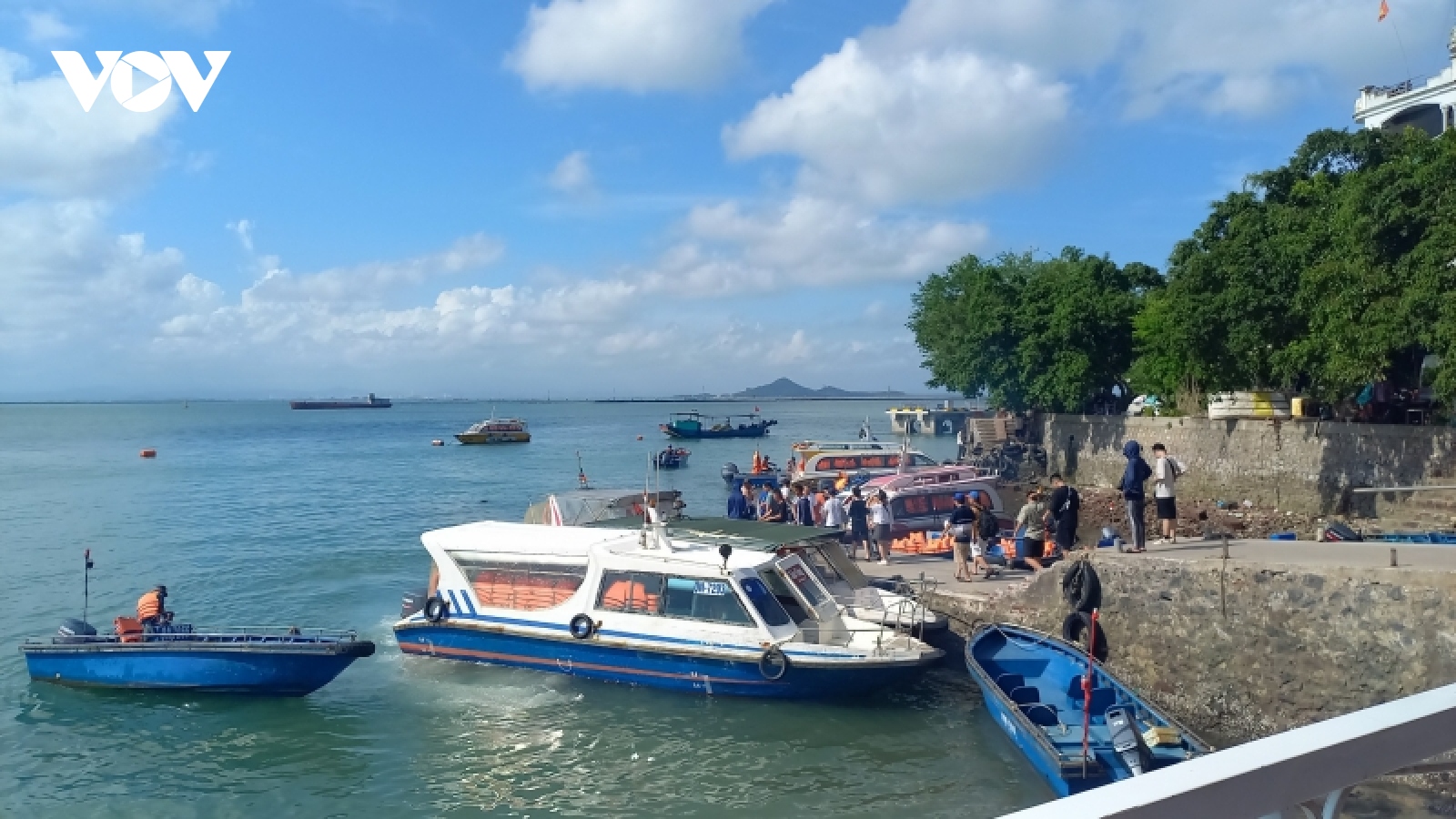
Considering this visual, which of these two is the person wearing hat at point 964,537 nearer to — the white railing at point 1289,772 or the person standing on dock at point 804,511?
the person standing on dock at point 804,511

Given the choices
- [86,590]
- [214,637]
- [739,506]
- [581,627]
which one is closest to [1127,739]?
[581,627]

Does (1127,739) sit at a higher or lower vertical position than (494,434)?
lower

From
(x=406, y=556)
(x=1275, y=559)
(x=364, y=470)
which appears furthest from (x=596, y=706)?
(x=364, y=470)

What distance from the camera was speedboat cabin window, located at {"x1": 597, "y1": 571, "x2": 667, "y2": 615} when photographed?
15094 mm

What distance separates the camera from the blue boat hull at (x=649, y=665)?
14148mm

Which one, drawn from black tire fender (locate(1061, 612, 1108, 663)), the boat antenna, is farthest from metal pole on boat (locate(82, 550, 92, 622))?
black tire fender (locate(1061, 612, 1108, 663))

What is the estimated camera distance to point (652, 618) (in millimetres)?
15039

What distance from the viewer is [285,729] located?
14.7m

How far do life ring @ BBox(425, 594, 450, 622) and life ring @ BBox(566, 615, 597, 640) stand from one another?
254cm

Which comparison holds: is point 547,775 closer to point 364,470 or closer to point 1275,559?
point 1275,559

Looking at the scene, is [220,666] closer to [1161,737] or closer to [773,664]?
[773,664]

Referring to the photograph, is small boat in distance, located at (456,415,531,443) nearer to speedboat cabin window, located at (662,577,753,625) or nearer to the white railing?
speedboat cabin window, located at (662,577,753,625)

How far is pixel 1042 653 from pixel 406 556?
2124cm

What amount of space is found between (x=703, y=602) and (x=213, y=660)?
762 cm
